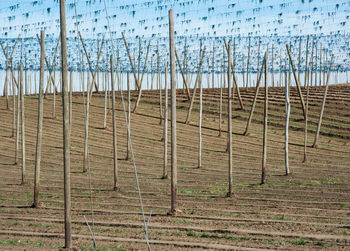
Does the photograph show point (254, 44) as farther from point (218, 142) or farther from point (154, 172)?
point (154, 172)

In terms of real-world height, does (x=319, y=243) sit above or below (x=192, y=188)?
above

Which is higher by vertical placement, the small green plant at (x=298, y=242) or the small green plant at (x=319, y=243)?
the small green plant at (x=319, y=243)

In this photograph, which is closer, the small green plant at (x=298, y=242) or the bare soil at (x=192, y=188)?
the small green plant at (x=298, y=242)

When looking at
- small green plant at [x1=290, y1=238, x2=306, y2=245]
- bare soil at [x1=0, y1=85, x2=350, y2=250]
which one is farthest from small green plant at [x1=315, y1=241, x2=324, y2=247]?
small green plant at [x1=290, y1=238, x2=306, y2=245]

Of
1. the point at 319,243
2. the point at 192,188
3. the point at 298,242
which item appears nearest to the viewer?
the point at 319,243

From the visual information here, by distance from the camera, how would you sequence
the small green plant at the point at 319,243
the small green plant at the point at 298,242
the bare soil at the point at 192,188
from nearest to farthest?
the small green plant at the point at 319,243 < the small green plant at the point at 298,242 < the bare soil at the point at 192,188

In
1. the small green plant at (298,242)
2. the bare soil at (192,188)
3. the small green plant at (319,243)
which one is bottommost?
the bare soil at (192,188)

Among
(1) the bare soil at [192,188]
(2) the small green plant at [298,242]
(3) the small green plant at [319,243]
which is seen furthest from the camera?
(1) the bare soil at [192,188]

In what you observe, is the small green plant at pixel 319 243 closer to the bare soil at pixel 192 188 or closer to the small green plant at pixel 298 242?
the bare soil at pixel 192 188

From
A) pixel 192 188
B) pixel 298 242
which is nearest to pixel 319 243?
pixel 298 242

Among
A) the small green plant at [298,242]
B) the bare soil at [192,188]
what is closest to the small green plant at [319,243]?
the bare soil at [192,188]

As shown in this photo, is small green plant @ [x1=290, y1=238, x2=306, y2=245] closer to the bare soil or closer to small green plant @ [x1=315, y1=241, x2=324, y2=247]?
the bare soil

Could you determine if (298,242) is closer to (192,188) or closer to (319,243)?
(319,243)

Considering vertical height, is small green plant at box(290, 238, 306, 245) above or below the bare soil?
above
